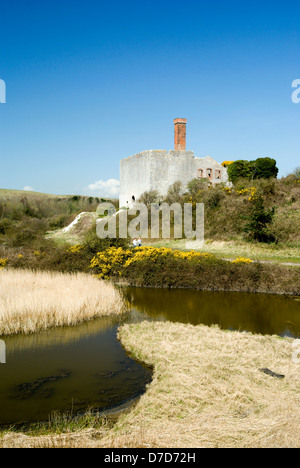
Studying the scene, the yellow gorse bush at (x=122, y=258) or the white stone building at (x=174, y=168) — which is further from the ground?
the white stone building at (x=174, y=168)

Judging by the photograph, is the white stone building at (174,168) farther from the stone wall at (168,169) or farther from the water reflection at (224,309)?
the water reflection at (224,309)

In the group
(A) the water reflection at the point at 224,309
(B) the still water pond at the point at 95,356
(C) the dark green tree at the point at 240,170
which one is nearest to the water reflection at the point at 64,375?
(B) the still water pond at the point at 95,356

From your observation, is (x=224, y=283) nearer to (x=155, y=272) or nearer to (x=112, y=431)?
(x=155, y=272)

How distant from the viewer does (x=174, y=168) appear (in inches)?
1496

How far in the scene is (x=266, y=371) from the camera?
6656mm

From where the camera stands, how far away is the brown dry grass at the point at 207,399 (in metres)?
4.43

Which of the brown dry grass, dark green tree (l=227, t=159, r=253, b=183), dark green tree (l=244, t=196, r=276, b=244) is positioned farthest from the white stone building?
the brown dry grass

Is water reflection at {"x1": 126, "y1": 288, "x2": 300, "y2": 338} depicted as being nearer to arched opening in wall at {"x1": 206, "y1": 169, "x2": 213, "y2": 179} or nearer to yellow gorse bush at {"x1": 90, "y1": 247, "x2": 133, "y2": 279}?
yellow gorse bush at {"x1": 90, "y1": 247, "x2": 133, "y2": 279}

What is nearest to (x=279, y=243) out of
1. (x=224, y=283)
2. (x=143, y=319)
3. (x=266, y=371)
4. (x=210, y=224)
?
(x=210, y=224)

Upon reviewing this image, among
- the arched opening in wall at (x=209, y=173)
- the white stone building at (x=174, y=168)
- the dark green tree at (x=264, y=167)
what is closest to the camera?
the dark green tree at (x=264, y=167)

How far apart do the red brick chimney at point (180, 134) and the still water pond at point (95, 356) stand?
26689mm

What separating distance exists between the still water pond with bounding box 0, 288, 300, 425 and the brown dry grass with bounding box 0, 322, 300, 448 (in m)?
0.65

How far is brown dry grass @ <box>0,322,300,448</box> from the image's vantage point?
4434mm

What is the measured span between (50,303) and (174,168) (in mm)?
29446
